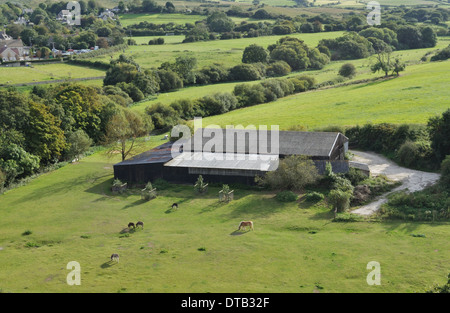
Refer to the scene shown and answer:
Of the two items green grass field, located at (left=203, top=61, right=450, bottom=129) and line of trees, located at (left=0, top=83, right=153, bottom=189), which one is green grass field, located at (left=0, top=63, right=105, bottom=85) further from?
green grass field, located at (left=203, top=61, right=450, bottom=129)

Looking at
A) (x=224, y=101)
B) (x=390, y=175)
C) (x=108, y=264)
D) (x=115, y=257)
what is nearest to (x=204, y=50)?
(x=224, y=101)

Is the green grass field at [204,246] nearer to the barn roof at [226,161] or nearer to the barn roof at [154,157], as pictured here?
the barn roof at [226,161]

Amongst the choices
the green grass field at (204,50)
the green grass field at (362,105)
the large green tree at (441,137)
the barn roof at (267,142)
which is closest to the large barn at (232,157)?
the barn roof at (267,142)

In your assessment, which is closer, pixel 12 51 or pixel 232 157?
pixel 232 157

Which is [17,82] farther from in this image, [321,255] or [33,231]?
[321,255]

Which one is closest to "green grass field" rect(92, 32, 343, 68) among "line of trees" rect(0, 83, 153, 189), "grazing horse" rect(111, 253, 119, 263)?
"line of trees" rect(0, 83, 153, 189)

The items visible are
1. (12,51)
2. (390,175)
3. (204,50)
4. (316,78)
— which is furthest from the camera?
(204,50)

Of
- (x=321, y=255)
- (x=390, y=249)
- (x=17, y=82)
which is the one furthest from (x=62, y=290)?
(x=17, y=82)

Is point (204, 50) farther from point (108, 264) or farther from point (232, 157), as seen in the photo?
point (108, 264)
